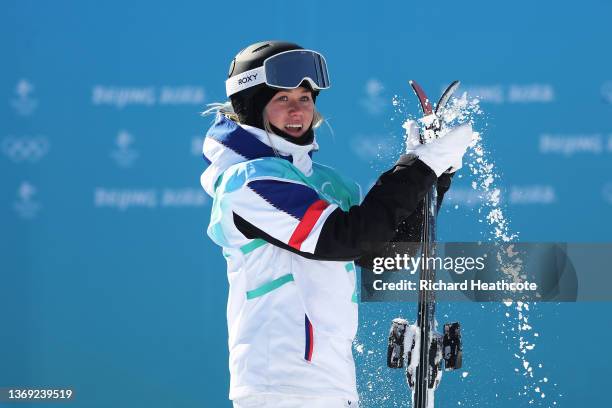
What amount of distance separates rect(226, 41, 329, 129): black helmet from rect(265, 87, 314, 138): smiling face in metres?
0.02

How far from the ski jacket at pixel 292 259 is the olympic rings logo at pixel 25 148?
8.54 feet

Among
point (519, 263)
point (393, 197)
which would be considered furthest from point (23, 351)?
point (393, 197)

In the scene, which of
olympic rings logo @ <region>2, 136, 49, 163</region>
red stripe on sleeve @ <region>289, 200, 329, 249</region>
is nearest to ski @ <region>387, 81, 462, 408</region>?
red stripe on sleeve @ <region>289, 200, 329, 249</region>

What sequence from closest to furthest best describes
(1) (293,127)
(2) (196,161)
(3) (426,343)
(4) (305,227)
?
1. (4) (305,227)
2. (1) (293,127)
3. (3) (426,343)
4. (2) (196,161)

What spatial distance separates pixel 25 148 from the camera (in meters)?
5.14

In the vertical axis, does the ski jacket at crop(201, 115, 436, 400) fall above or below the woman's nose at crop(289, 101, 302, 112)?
below

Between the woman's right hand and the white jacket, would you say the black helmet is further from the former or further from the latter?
the woman's right hand

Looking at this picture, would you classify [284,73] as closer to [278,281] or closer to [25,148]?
[278,281]

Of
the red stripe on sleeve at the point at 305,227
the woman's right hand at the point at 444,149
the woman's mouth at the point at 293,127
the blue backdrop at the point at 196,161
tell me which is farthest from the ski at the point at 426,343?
the blue backdrop at the point at 196,161

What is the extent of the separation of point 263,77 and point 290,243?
49cm

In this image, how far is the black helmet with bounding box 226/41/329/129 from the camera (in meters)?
2.82

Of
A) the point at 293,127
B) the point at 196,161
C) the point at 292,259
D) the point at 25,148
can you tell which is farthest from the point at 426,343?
the point at 25,148

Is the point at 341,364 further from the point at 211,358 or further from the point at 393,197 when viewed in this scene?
the point at 211,358

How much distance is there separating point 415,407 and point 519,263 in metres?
1.52
